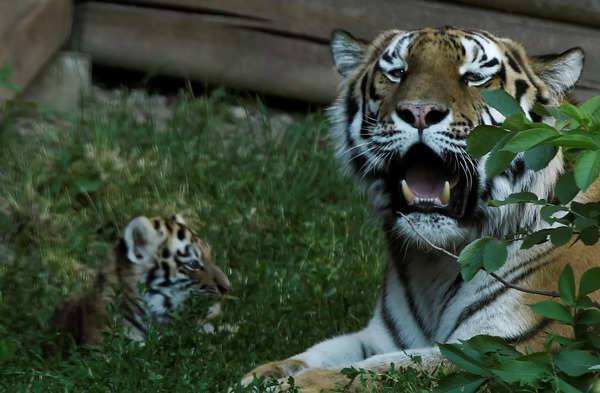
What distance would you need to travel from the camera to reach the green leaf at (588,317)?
7.72ft

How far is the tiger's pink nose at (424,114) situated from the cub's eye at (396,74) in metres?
0.21

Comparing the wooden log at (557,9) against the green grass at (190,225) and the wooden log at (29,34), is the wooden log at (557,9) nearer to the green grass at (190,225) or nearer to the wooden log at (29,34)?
the green grass at (190,225)

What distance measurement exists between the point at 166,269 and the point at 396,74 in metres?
1.16

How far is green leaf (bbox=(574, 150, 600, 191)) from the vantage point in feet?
6.76

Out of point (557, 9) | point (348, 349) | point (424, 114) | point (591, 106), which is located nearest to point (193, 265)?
point (348, 349)

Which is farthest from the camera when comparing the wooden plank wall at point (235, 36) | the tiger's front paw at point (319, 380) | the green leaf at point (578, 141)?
the wooden plank wall at point (235, 36)

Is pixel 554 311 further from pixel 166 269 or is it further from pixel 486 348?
pixel 166 269

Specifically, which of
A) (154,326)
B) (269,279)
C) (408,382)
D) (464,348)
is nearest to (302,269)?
(269,279)

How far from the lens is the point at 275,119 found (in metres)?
5.63

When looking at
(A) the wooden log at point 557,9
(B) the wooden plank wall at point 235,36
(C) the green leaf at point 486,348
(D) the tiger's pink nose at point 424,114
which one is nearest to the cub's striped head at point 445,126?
(D) the tiger's pink nose at point 424,114

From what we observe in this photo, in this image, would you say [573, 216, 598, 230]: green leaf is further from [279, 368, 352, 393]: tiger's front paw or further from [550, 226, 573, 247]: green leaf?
[279, 368, 352, 393]: tiger's front paw

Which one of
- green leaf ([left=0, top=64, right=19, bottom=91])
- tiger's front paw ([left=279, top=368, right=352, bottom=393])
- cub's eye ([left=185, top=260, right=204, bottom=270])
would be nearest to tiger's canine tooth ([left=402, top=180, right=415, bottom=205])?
tiger's front paw ([left=279, top=368, right=352, bottom=393])

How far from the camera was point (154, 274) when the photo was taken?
3.80 meters

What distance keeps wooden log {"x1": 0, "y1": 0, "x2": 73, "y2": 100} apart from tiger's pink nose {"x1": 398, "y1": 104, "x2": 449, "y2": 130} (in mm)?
2500
